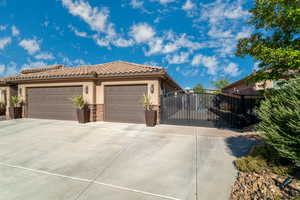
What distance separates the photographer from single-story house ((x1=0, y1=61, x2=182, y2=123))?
8.36m

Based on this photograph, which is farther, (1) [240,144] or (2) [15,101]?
(2) [15,101]

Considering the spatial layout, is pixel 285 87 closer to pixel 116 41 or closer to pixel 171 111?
pixel 171 111

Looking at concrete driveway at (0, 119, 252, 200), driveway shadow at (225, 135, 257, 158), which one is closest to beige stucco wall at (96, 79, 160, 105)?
concrete driveway at (0, 119, 252, 200)

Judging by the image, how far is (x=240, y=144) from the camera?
486 cm

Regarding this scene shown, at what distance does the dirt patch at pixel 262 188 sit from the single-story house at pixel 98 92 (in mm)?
5767

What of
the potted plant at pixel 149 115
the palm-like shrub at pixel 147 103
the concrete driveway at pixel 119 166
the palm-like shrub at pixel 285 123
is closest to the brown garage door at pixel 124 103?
the palm-like shrub at pixel 147 103

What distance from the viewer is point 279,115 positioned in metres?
2.64

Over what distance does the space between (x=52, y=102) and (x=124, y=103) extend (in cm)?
582

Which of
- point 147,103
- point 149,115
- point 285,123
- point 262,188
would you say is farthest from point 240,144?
point 147,103

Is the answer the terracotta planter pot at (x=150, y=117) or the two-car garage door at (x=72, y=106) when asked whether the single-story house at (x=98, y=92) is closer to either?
the two-car garage door at (x=72, y=106)

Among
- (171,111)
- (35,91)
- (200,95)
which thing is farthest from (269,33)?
(35,91)

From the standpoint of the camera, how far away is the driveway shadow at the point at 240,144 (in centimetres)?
421

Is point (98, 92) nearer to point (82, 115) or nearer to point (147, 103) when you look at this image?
point (82, 115)

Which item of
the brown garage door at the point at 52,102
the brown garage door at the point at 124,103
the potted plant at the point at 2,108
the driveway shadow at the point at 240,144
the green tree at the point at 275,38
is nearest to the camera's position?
the green tree at the point at 275,38
